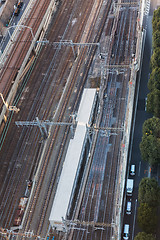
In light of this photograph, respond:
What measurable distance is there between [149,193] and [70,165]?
20.3 metres

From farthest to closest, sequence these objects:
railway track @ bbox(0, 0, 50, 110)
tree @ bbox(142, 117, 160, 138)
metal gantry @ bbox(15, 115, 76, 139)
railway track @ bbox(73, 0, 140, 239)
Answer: railway track @ bbox(0, 0, 50, 110) < metal gantry @ bbox(15, 115, 76, 139) < tree @ bbox(142, 117, 160, 138) < railway track @ bbox(73, 0, 140, 239)

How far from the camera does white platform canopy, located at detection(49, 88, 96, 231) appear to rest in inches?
3327

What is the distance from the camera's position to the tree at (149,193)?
8456 cm

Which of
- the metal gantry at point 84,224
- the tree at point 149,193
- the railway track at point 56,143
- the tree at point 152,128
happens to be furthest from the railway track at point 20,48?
the tree at point 149,193

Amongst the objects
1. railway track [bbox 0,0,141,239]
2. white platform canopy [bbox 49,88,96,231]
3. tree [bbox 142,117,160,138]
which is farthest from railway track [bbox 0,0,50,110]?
tree [bbox 142,117,160,138]

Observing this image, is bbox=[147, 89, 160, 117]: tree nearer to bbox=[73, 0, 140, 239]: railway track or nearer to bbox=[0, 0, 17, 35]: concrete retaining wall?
bbox=[73, 0, 140, 239]: railway track

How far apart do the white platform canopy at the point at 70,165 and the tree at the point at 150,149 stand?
15.4 meters

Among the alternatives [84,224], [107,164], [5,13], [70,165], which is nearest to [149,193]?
[107,164]

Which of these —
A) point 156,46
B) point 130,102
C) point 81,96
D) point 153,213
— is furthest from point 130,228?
point 156,46

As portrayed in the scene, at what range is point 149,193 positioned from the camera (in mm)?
84438

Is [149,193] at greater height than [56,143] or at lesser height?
lesser

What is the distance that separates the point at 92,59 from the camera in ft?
417

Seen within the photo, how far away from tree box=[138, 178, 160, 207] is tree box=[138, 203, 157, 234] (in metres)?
1.34

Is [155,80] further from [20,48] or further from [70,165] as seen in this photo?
[20,48]
